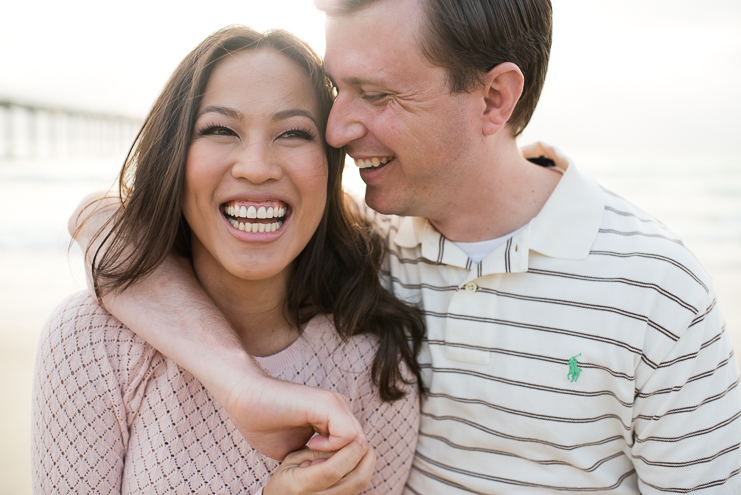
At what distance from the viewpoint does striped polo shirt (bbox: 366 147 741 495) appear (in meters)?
1.94

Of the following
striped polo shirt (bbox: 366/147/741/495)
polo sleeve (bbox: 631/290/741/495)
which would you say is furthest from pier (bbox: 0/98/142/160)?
polo sleeve (bbox: 631/290/741/495)

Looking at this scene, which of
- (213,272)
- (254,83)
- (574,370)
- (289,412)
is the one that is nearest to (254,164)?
(254,83)

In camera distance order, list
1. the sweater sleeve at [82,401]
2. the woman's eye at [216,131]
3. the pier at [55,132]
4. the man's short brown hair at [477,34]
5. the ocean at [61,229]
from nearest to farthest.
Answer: the sweater sleeve at [82,401] < the woman's eye at [216,131] < the man's short brown hair at [477,34] < the ocean at [61,229] < the pier at [55,132]

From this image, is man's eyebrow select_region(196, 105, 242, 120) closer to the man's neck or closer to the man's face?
the man's face

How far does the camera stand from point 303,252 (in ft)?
7.63

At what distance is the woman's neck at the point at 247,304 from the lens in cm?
213

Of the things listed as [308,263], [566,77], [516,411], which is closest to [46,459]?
[308,263]

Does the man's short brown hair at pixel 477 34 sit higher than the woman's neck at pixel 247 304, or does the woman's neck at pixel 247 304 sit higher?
the man's short brown hair at pixel 477 34

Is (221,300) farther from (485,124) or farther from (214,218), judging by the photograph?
(485,124)

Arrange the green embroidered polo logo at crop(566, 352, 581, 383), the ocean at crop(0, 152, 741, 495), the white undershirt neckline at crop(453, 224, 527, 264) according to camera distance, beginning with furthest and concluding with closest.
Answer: the ocean at crop(0, 152, 741, 495) < the white undershirt neckline at crop(453, 224, 527, 264) < the green embroidered polo logo at crop(566, 352, 581, 383)

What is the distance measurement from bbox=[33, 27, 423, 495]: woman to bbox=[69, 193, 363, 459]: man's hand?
7 cm

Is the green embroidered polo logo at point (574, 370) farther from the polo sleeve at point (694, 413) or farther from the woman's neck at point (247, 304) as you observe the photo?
the woman's neck at point (247, 304)

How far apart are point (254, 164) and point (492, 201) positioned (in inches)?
41.5

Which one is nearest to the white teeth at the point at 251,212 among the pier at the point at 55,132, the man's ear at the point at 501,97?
the man's ear at the point at 501,97
